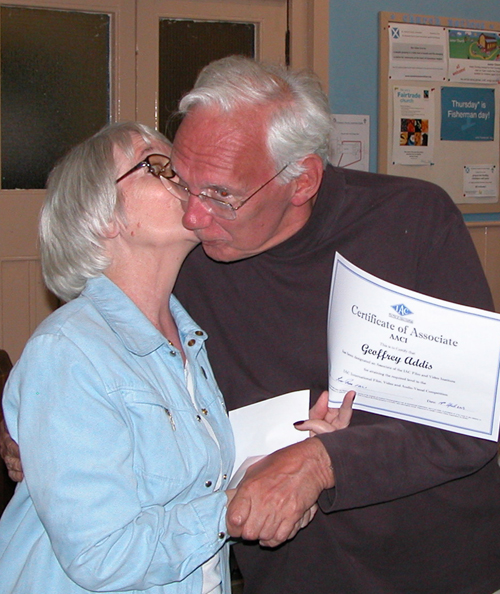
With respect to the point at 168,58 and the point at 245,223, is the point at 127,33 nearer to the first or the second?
the point at 168,58

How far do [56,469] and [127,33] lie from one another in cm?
276

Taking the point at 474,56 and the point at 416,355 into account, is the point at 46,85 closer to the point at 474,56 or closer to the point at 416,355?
the point at 474,56

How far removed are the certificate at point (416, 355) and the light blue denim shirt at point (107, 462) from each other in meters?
0.34

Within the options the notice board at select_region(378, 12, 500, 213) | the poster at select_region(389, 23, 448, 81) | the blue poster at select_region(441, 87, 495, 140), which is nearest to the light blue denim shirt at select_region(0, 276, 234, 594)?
the notice board at select_region(378, 12, 500, 213)

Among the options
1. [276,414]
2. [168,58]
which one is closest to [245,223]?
[276,414]

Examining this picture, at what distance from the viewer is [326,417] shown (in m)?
1.48

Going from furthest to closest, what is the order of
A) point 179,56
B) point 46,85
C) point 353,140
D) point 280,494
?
point 353,140, point 179,56, point 46,85, point 280,494

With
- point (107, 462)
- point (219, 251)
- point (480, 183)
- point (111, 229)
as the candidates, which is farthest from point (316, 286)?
point (480, 183)

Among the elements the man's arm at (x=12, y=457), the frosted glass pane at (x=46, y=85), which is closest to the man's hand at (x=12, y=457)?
the man's arm at (x=12, y=457)

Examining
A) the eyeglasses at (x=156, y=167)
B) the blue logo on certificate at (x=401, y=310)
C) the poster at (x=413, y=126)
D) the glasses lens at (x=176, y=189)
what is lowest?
the blue logo on certificate at (x=401, y=310)

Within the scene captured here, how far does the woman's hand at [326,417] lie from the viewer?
1415 millimetres

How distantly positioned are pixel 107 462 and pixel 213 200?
0.59 m

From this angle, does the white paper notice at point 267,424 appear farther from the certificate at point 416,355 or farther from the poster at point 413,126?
the poster at point 413,126

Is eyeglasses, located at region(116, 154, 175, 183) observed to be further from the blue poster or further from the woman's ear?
the blue poster
